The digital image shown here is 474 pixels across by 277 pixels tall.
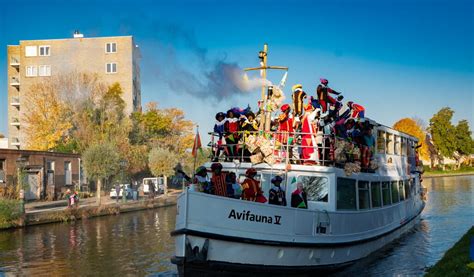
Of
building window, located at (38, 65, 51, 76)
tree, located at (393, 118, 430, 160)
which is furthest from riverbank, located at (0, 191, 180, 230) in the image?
tree, located at (393, 118, 430, 160)

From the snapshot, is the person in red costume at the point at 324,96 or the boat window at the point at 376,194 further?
the boat window at the point at 376,194

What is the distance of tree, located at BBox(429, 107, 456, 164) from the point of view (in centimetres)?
9850

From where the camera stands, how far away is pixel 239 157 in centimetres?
1580

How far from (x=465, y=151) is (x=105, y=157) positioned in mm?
77789

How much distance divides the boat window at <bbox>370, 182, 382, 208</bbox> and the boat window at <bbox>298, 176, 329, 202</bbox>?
3402 millimetres

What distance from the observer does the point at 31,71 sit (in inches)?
2832

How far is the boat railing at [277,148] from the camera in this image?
1507cm

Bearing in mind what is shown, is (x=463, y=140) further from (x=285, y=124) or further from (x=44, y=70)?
(x=285, y=124)

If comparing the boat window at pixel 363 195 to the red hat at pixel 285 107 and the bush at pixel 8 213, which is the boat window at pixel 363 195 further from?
the bush at pixel 8 213

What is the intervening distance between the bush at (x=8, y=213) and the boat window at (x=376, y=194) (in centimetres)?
1887

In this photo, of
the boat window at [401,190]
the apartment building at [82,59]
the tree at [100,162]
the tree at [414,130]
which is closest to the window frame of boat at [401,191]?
the boat window at [401,190]

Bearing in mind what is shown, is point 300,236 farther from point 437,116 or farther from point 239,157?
point 437,116

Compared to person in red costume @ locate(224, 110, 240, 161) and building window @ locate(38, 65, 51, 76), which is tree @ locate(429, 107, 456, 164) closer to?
building window @ locate(38, 65, 51, 76)

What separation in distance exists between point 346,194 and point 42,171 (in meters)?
31.9
